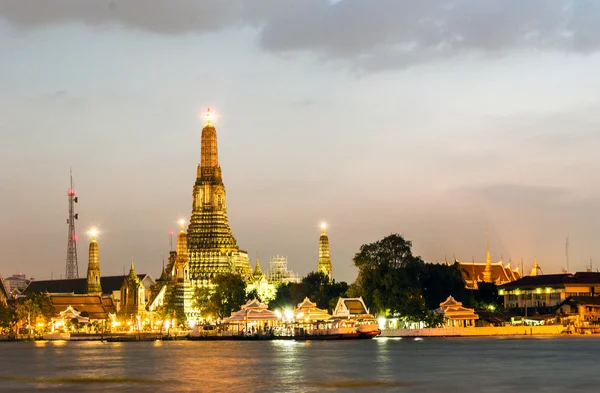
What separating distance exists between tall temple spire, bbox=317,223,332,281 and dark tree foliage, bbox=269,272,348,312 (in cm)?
1591

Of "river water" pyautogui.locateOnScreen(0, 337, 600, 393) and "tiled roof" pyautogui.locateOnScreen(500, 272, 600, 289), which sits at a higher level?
"tiled roof" pyautogui.locateOnScreen(500, 272, 600, 289)

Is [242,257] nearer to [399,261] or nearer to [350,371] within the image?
[399,261]

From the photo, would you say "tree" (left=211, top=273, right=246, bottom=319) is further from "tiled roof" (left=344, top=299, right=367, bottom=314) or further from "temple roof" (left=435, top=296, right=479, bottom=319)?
"temple roof" (left=435, top=296, right=479, bottom=319)

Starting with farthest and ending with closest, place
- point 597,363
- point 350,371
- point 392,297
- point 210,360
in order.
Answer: point 392,297
point 210,360
point 597,363
point 350,371

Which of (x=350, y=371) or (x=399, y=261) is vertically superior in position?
(x=399, y=261)

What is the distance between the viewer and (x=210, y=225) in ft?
540

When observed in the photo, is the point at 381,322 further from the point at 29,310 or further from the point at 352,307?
the point at 29,310

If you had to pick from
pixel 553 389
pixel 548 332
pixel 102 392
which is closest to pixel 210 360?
pixel 102 392

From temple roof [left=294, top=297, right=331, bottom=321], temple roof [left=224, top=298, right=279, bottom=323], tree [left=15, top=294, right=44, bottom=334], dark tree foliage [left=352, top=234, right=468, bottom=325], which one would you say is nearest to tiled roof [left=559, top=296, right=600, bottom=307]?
dark tree foliage [left=352, top=234, right=468, bottom=325]

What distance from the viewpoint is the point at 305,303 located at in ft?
430

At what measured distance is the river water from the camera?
197 ft

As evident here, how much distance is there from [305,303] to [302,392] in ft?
244

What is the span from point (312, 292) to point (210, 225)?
25038 mm

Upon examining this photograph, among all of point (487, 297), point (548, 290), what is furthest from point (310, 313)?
point (548, 290)
